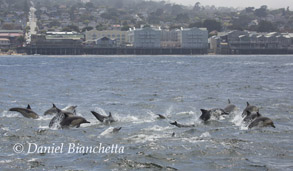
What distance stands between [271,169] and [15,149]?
9078 millimetres

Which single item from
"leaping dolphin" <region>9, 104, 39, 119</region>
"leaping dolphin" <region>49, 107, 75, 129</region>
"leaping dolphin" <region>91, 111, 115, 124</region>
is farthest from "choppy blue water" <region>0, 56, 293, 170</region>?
"leaping dolphin" <region>49, 107, 75, 129</region>

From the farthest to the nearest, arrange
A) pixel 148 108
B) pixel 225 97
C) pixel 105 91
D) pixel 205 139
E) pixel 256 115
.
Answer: pixel 105 91, pixel 225 97, pixel 148 108, pixel 256 115, pixel 205 139

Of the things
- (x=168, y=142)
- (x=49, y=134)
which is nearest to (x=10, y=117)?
(x=49, y=134)

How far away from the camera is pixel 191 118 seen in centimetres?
2998

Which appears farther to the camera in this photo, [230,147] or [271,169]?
[230,147]

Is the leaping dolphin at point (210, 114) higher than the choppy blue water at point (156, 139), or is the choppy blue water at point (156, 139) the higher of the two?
the leaping dolphin at point (210, 114)

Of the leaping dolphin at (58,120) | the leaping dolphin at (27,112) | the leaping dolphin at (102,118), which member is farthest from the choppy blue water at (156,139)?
the leaping dolphin at (58,120)

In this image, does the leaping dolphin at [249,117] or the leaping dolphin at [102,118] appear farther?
the leaping dolphin at [102,118]

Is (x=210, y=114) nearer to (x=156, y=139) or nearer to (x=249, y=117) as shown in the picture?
(x=249, y=117)

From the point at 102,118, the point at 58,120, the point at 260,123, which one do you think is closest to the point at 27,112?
the point at 58,120

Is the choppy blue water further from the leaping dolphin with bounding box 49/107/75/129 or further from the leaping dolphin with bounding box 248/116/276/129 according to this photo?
the leaping dolphin with bounding box 49/107/75/129

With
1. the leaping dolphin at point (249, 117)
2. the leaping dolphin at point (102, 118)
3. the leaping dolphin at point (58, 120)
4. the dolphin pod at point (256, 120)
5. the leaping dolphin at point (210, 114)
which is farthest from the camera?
the leaping dolphin at point (210, 114)

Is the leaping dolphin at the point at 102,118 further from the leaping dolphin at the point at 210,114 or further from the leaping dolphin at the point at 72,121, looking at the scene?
the leaping dolphin at the point at 210,114

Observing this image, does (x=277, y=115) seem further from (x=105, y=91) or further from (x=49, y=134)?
(x=105, y=91)
